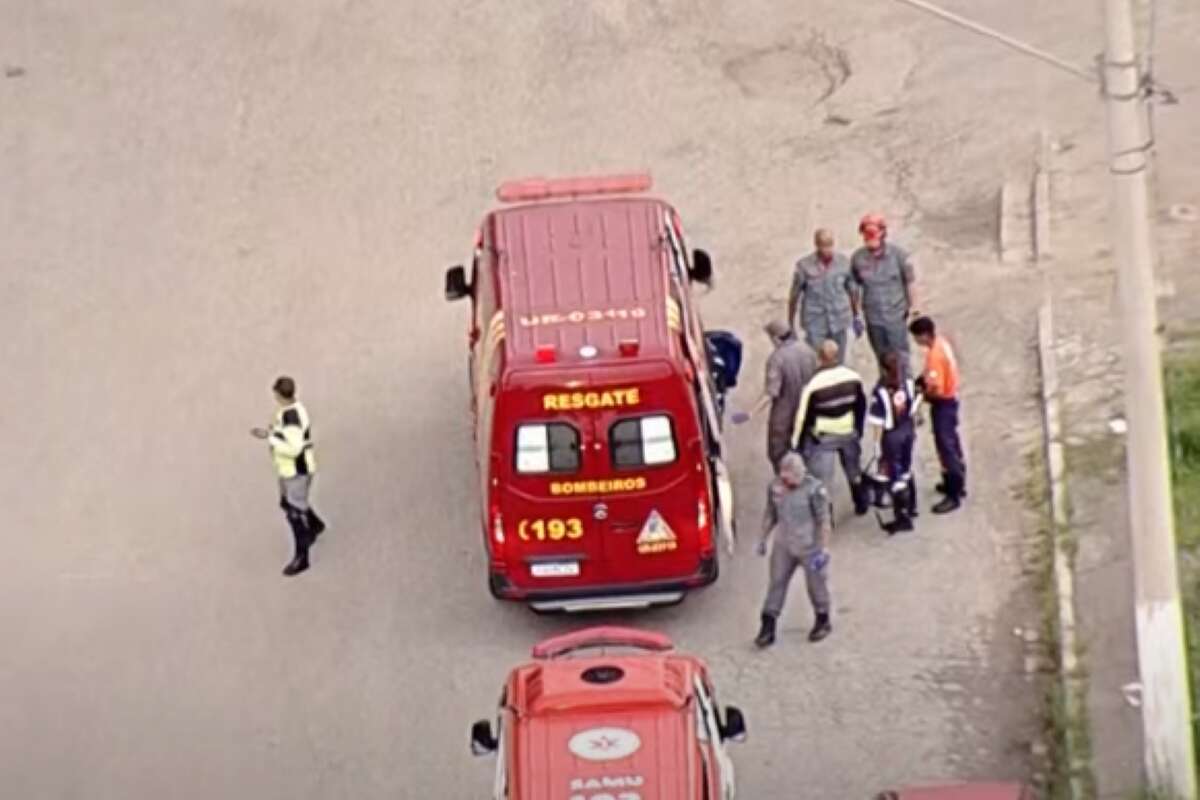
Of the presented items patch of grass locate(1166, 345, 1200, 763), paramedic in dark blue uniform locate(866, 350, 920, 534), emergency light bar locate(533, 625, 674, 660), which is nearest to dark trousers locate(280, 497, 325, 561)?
emergency light bar locate(533, 625, 674, 660)

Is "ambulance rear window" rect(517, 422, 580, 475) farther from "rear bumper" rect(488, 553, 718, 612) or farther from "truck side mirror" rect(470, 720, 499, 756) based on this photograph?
"truck side mirror" rect(470, 720, 499, 756)

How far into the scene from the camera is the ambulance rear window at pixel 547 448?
19.6m

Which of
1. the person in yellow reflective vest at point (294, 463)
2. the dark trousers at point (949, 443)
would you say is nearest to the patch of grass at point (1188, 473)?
the dark trousers at point (949, 443)

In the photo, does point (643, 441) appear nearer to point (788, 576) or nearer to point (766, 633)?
point (788, 576)

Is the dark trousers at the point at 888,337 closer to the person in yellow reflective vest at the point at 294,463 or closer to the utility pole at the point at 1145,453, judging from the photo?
the person in yellow reflective vest at the point at 294,463

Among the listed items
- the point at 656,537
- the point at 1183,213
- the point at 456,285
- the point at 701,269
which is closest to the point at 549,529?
the point at 656,537

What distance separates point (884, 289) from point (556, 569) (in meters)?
3.52

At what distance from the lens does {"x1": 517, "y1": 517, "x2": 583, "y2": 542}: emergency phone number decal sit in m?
19.9

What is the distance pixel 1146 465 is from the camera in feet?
56.6

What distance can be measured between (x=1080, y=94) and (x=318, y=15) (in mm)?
7773

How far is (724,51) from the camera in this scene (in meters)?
28.0

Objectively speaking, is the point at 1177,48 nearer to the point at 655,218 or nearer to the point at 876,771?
the point at 655,218

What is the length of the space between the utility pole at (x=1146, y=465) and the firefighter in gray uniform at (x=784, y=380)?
3733 mm

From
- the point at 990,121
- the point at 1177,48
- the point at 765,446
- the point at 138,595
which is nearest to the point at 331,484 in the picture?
the point at 138,595
